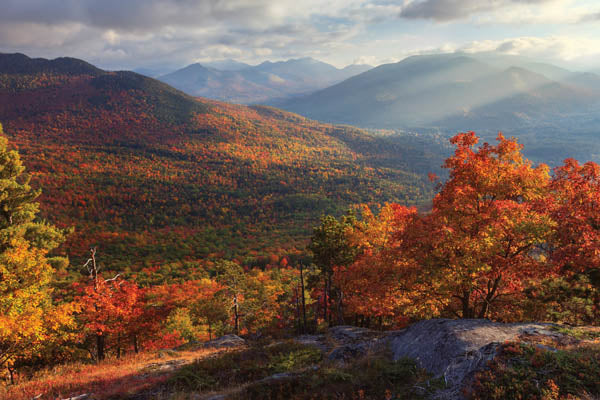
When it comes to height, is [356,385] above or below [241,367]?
above

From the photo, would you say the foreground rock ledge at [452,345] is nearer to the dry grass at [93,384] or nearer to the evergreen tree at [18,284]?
the dry grass at [93,384]

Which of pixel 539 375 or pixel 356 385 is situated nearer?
pixel 539 375

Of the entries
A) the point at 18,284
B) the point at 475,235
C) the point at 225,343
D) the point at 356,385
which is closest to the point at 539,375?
the point at 356,385

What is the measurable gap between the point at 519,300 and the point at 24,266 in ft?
92.4

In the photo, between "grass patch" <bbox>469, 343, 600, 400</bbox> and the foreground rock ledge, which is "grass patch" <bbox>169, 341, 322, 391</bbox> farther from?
"grass patch" <bbox>469, 343, 600, 400</bbox>

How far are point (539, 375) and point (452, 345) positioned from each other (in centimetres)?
365

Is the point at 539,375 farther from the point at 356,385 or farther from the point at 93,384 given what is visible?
the point at 93,384

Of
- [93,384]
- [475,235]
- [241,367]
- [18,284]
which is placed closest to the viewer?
[93,384]

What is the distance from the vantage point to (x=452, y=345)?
34.4 feet

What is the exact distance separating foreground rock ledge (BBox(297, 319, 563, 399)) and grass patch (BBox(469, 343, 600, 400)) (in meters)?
0.59

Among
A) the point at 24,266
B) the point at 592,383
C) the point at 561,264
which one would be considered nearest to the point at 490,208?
the point at 561,264

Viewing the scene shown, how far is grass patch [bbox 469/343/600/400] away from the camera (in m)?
6.40

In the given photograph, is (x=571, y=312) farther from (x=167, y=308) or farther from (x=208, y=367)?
(x=167, y=308)

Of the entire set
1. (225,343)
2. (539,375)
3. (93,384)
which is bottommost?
(225,343)
